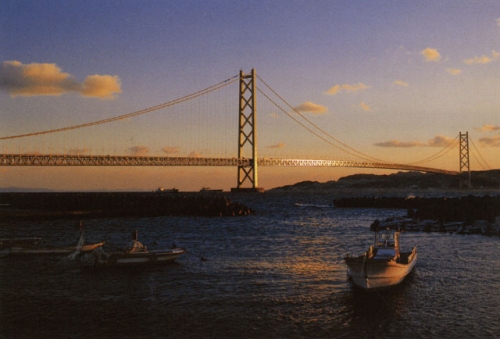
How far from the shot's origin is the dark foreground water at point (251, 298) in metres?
12.5

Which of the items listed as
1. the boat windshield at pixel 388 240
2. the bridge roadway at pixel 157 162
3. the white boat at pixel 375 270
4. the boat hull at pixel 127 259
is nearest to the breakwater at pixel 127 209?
the bridge roadway at pixel 157 162

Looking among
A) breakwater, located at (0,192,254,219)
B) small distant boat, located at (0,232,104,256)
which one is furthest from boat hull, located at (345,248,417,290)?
breakwater, located at (0,192,254,219)

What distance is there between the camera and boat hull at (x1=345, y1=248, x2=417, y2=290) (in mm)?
15875

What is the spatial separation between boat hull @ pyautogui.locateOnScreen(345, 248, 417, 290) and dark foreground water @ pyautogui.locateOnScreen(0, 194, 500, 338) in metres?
0.35

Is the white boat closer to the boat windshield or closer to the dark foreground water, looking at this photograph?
the dark foreground water

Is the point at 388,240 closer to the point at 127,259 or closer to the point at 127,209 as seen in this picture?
the point at 127,259

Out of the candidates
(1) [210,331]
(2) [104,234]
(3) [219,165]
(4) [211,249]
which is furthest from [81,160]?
(1) [210,331]

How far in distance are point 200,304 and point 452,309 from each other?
751 centimetres

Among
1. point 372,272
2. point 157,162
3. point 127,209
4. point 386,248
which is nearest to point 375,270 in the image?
point 372,272

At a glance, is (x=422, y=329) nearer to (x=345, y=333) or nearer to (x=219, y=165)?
(x=345, y=333)

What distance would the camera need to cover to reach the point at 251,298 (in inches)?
608

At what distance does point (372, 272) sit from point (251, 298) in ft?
13.5

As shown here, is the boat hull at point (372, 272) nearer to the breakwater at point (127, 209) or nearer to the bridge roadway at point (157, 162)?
the breakwater at point (127, 209)

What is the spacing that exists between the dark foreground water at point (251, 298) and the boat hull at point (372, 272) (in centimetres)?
35
